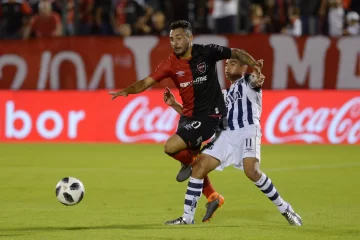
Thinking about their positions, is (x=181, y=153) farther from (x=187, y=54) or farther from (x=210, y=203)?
(x=187, y=54)

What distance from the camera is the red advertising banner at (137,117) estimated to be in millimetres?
17859

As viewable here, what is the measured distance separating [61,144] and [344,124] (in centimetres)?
570

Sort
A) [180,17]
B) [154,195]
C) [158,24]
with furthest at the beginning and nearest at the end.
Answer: [180,17] → [158,24] → [154,195]

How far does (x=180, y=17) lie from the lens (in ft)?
65.8

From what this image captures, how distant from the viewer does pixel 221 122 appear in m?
9.03

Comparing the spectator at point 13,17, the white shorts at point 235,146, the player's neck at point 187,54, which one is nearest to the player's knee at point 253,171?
the white shorts at point 235,146

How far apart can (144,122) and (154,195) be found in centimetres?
703

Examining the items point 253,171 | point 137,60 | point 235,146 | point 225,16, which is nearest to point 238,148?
point 235,146

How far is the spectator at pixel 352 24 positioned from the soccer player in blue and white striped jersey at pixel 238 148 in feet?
35.8

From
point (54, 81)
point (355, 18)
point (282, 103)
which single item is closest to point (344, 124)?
point (282, 103)

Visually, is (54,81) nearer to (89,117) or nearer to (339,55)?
(89,117)

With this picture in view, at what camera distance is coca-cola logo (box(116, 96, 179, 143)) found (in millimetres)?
17984

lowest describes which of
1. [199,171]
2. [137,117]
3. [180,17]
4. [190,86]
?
[137,117]

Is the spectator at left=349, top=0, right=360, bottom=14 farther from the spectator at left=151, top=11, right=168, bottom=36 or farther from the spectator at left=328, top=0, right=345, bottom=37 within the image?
the spectator at left=151, top=11, right=168, bottom=36
